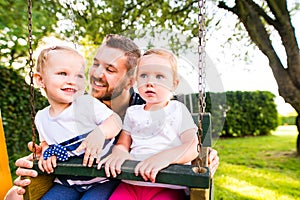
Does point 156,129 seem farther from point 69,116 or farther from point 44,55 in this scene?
point 44,55

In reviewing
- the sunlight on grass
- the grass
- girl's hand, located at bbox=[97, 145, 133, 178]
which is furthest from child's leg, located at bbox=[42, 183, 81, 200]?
the sunlight on grass

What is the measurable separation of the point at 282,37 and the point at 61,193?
4.10m

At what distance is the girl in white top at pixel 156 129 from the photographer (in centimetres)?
137

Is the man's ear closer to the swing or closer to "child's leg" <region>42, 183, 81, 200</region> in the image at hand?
the swing

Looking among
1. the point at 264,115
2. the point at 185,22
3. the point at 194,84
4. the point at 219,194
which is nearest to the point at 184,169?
the point at 194,84

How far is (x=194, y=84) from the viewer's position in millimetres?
1780

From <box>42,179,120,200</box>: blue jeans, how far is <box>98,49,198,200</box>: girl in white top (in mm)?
69

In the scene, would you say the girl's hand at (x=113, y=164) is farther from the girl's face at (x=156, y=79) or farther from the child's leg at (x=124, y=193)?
the girl's face at (x=156, y=79)

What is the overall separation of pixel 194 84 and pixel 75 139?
2.20ft

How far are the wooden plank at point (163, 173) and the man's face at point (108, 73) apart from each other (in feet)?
1.77

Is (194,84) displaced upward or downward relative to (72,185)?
upward

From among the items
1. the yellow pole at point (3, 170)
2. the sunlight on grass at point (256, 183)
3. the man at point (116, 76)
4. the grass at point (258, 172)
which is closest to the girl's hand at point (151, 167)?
the man at point (116, 76)

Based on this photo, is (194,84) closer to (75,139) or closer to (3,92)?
(75,139)

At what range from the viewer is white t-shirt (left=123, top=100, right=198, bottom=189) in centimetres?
141
